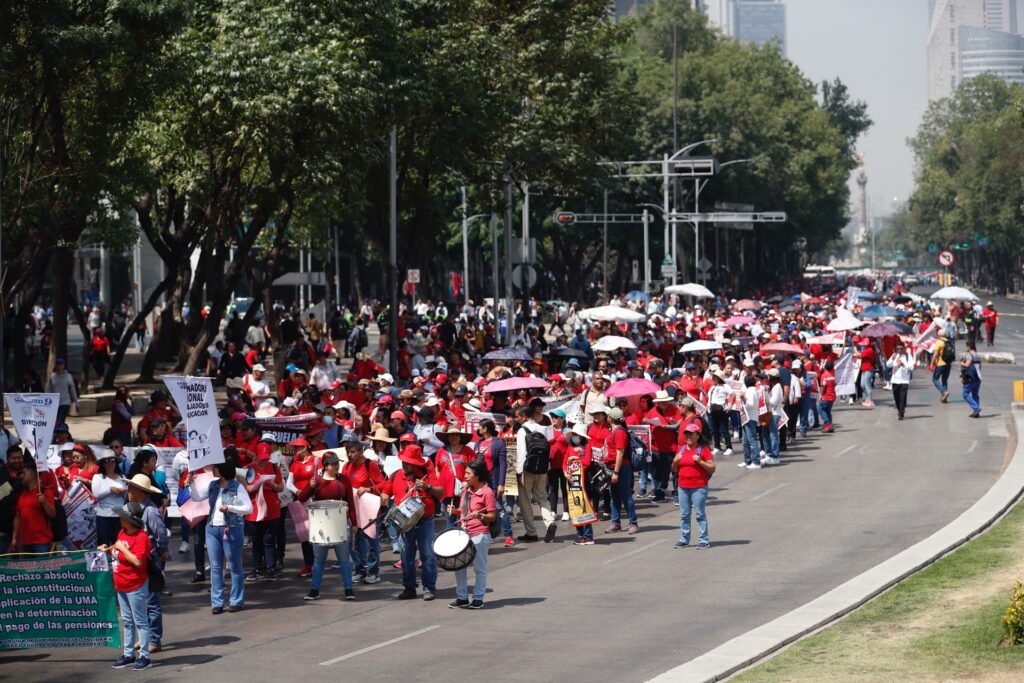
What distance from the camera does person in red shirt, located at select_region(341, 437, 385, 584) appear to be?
17094mm

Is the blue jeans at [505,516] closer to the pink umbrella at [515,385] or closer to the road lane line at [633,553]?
the road lane line at [633,553]

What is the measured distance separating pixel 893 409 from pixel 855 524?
54.5 feet

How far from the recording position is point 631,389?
2439 cm

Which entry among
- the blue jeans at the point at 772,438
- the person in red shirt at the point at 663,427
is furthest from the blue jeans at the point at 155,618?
the blue jeans at the point at 772,438

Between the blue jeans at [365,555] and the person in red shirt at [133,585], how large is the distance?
13.1ft

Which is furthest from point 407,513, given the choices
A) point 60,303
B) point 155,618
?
point 60,303

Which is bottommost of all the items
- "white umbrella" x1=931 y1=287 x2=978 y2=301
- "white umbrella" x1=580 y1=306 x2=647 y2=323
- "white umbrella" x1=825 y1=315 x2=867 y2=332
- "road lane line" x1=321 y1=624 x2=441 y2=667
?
"road lane line" x1=321 y1=624 x2=441 y2=667

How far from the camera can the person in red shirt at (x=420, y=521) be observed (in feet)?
52.8

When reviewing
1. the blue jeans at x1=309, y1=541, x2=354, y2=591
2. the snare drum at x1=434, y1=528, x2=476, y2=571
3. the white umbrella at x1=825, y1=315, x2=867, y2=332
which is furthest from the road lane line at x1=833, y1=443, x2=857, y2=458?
the snare drum at x1=434, y1=528, x2=476, y2=571

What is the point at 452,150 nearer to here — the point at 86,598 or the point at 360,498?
the point at 360,498

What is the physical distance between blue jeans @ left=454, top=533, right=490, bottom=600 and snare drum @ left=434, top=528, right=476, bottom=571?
0.55ft

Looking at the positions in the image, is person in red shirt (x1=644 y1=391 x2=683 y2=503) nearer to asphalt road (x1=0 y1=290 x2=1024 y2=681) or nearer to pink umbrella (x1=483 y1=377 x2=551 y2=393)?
asphalt road (x1=0 y1=290 x2=1024 y2=681)

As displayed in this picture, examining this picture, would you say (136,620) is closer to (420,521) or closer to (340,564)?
(340,564)

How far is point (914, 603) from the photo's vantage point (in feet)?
49.8
